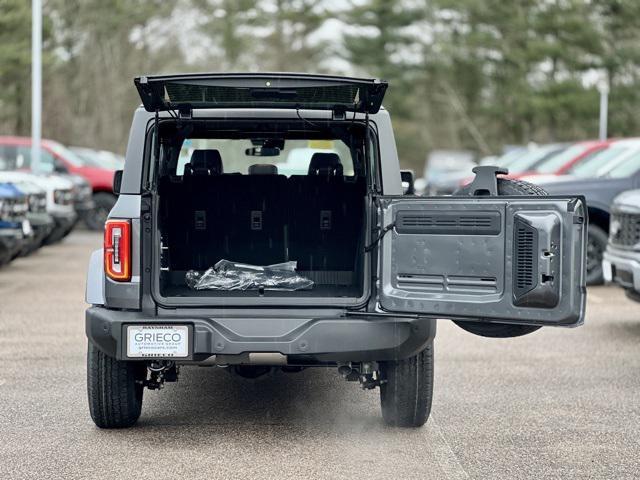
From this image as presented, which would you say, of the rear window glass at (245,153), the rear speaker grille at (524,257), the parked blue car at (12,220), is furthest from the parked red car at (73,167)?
the rear speaker grille at (524,257)

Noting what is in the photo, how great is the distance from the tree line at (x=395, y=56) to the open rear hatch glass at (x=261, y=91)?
24.3 meters

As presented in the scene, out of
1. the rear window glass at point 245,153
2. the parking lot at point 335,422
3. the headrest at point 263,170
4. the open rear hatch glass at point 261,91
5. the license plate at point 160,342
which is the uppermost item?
the open rear hatch glass at point 261,91

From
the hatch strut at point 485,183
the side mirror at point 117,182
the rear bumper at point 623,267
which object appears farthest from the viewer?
the rear bumper at point 623,267

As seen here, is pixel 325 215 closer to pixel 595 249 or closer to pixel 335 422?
pixel 335 422

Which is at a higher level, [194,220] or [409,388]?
[194,220]

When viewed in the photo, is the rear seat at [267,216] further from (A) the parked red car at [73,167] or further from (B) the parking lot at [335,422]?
Result: (A) the parked red car at [73,167]

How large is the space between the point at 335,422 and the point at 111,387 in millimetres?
1260

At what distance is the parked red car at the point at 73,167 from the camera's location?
773 inches

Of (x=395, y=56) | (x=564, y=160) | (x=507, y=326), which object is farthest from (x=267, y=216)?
(x=395, y=56)

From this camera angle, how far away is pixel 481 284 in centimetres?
537

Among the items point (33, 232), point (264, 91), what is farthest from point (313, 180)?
point (33, 232)

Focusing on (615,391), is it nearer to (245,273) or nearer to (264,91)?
(245,273)

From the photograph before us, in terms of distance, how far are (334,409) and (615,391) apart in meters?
1.91

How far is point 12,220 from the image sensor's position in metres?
13.0
